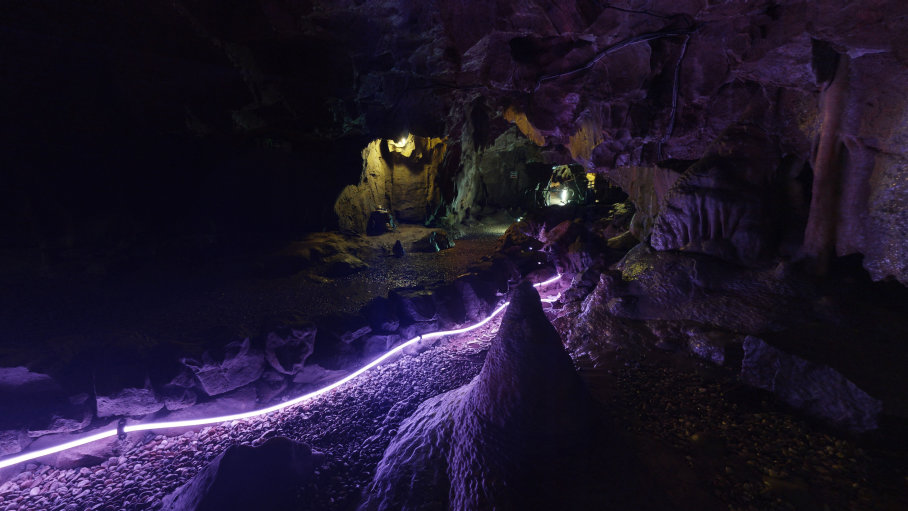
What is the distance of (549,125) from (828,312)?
22.1 ft

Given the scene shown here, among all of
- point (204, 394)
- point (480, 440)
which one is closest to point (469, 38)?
point (480, 440)

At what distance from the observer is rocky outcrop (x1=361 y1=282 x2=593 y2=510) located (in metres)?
2.91

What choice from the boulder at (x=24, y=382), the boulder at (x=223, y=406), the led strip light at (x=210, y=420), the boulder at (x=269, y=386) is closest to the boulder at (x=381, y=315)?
→ the led strip light at (x=210, y=420)

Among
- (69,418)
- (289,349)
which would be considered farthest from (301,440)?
(69,418)

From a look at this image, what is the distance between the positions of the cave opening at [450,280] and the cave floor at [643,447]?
31 mm

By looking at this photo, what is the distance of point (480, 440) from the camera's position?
10.9ft

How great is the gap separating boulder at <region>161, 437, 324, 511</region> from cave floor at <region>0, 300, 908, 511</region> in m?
0.26

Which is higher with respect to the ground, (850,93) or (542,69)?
(542,69)

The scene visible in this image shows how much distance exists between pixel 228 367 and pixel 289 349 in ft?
3.40

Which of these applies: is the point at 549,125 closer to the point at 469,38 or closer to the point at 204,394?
the point at 469,38

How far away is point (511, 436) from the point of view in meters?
3.08

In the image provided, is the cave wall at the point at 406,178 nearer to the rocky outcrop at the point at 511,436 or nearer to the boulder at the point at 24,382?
the boulder at the point at 24,382

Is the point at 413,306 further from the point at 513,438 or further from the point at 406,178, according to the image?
the point at 406,178

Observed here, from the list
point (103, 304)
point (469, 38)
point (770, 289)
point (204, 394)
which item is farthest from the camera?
point (103, 304)
